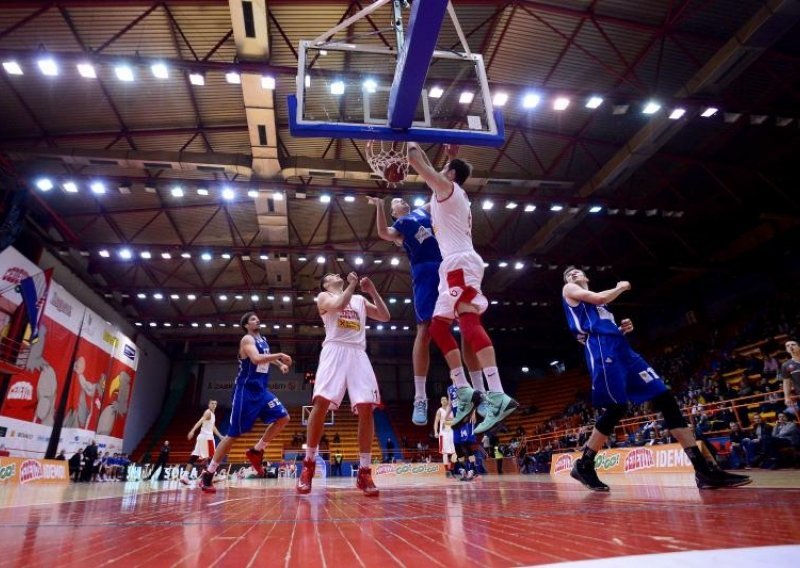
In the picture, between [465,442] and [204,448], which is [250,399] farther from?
[204,448]

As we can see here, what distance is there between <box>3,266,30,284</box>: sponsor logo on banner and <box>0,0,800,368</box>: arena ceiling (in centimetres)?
219

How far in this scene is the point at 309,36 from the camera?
36.9ft

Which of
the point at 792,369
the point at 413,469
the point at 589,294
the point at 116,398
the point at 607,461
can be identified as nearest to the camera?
the point at 589,294

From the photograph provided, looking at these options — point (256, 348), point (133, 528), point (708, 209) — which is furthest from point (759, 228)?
point (133, 528)

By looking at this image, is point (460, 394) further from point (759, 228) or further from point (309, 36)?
point (759, 228)

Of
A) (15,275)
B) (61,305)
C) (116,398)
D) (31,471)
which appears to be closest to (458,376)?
(31,471)

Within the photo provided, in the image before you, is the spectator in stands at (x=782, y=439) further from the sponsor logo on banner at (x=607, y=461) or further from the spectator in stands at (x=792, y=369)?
the sponsor logo on banner at (x=607, y=461)

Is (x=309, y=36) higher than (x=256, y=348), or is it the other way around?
(x=309, y=36)

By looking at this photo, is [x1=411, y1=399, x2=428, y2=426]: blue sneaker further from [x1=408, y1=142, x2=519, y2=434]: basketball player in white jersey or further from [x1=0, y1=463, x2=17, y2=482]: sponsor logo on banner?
[x1=0, y1=463, x2=17, y2=482]: sponsor logo on banner

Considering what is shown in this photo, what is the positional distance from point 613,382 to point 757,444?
7.14 metres

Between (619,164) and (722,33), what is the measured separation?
376 centimetres

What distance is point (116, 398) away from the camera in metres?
21.7

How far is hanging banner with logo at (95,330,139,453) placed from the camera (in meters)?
20.4

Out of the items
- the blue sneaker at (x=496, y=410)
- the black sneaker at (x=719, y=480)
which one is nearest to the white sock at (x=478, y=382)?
the blue sneaker at (x=496, y=410)
